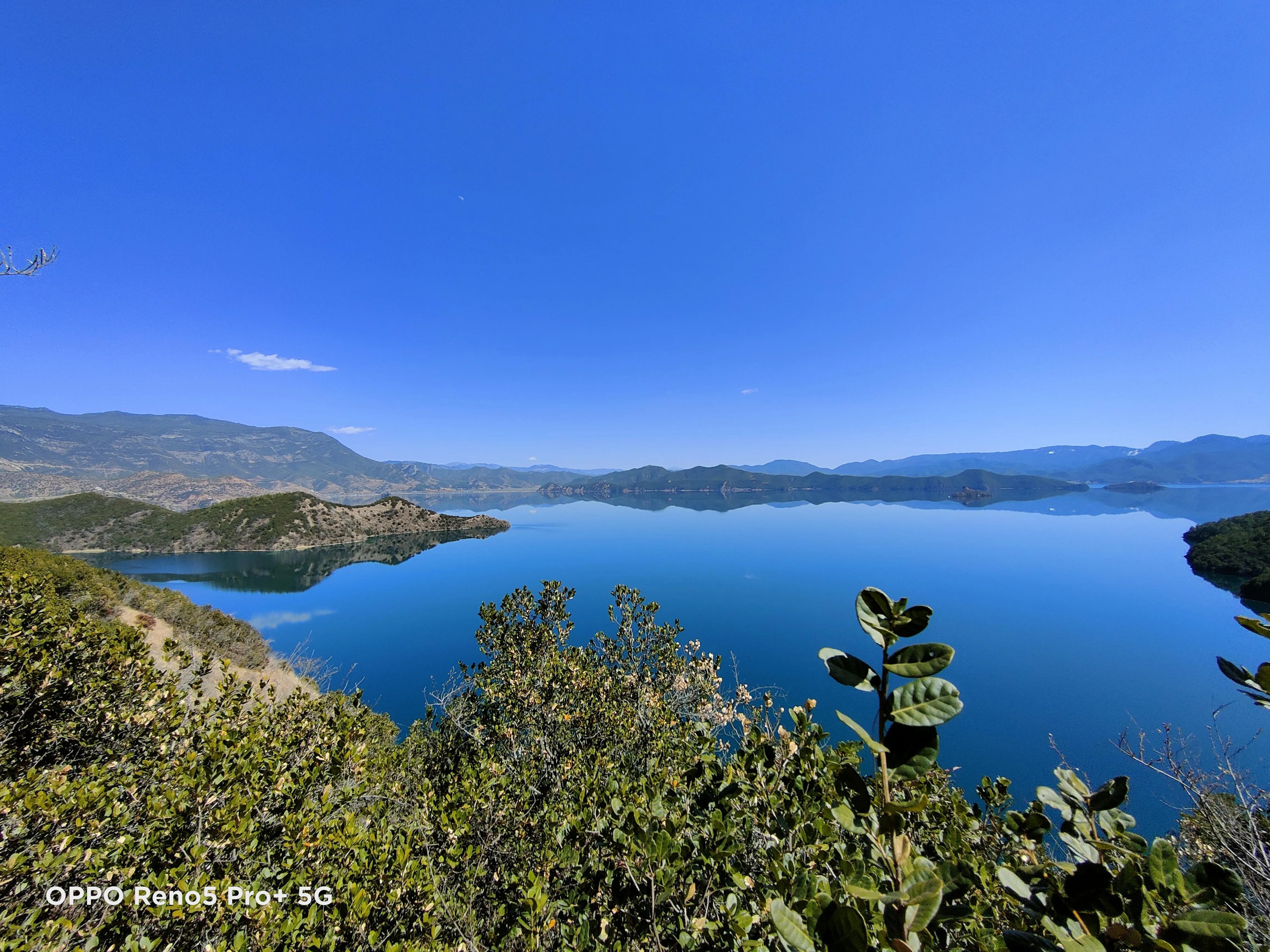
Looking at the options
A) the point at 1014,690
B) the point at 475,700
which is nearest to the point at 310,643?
the point at 475,700

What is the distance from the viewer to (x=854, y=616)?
152 feet

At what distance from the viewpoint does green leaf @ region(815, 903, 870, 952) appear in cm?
98

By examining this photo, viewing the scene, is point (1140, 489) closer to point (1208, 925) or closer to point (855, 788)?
point (1208, 925)

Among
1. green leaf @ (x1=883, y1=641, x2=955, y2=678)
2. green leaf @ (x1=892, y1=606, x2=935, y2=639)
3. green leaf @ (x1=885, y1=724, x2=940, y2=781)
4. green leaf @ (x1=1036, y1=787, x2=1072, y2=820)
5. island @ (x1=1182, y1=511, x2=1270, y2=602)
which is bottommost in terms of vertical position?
island @ (x1=1182, y1=511, x2=1270, y2=602)

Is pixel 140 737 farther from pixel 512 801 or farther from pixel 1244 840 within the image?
pixel 1244 840

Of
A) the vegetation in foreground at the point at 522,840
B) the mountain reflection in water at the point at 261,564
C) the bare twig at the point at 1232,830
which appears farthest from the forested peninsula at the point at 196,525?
the bare twig at the point at 1232,830

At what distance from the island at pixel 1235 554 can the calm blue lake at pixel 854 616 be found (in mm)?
2253

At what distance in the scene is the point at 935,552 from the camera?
2815 inches

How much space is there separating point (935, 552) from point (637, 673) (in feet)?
255

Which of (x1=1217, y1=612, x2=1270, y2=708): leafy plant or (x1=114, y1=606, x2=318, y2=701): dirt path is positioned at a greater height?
(x1=1217, y1=612, x2=1270, y2=708): leafy plant

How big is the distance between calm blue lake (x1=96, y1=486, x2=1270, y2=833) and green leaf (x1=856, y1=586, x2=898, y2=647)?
8.38m

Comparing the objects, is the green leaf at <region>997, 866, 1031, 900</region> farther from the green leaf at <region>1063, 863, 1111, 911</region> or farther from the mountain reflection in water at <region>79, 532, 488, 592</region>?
the mountain reflection in water at <region>79, 532, 488, 592</region>

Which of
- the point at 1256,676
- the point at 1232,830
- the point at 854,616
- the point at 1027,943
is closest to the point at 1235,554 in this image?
the point at 854,616

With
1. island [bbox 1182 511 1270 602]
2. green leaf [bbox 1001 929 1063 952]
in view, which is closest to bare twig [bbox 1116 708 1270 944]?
green leaf [bbox 1001 929 1063 952]
